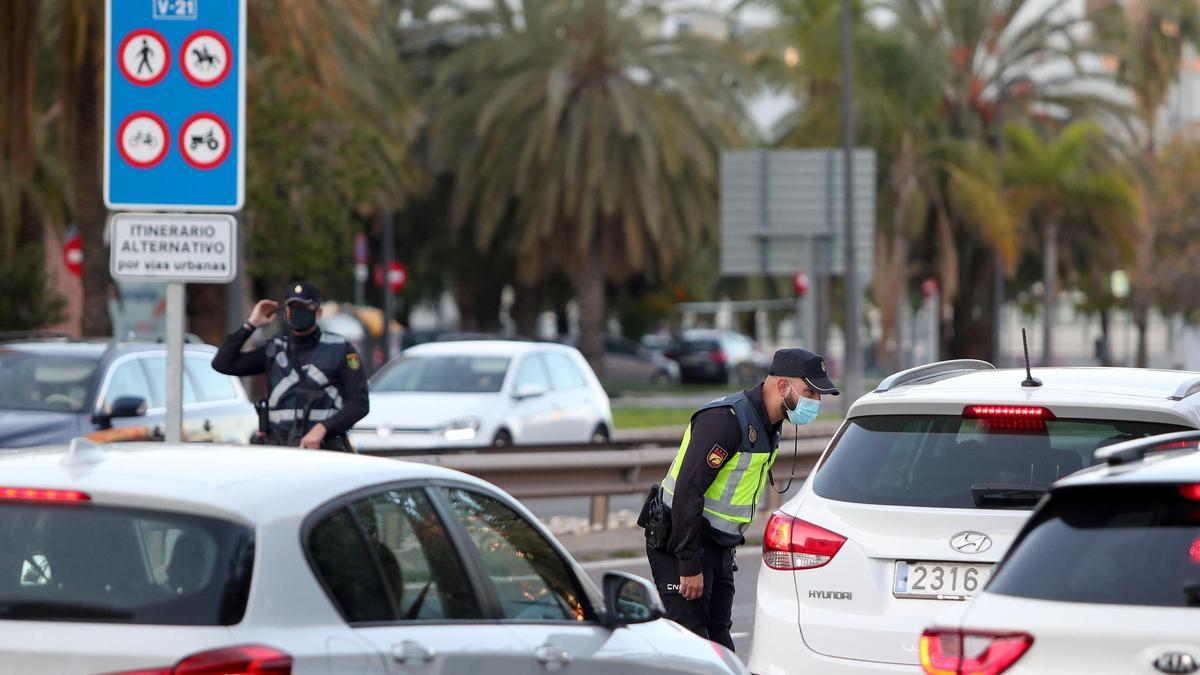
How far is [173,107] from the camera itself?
8.88 metres

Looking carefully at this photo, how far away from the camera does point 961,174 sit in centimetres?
4116

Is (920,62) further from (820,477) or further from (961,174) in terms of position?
(820,477)

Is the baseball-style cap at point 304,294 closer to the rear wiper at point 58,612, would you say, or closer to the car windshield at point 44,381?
the car windshield at point 44,381

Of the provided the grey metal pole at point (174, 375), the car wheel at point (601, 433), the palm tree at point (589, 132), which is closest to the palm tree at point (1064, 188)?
the palm tree at point (589, 132)

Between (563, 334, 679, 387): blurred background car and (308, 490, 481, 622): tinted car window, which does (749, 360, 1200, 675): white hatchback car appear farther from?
(563, 334, 679, 387): blurred background car

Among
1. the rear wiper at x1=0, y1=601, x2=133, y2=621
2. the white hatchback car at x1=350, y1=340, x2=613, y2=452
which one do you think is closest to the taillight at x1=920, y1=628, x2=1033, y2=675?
the rear wiper at x1=0, y1=601, x2=133, y2=621

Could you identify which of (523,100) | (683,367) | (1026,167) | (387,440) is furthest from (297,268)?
(683,367)

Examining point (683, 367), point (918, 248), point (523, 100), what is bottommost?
point (683, 367)

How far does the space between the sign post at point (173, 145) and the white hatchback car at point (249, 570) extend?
4.06 m

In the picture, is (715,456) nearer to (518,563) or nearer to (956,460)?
(956,460)

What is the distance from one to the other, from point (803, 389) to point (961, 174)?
35.2m

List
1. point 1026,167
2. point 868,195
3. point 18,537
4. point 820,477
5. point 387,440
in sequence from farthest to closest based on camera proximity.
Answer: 1. point 1026,167
2. point 868,195
3. point 387,440
4. point 820,477
5. point 18,537

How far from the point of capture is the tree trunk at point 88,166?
65.2 ft

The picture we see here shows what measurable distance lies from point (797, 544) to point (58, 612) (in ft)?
9.43
